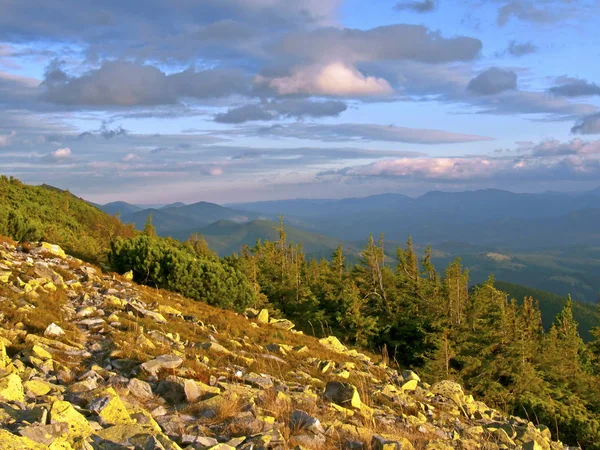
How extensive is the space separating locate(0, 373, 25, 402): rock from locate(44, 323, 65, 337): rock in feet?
12.8

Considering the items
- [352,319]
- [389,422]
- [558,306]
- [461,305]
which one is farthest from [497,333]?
[558,306]

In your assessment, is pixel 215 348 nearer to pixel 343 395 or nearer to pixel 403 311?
pixel 343 395

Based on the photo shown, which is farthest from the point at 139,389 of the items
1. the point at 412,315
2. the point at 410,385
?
the point at 412,315

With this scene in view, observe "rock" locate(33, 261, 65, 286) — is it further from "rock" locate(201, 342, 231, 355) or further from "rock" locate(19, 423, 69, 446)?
"rock" locate(19, 423, 69, 446)

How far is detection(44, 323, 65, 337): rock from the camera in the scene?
10.4m

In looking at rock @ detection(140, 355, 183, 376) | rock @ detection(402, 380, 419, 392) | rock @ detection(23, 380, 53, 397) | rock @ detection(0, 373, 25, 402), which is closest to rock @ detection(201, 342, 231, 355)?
rock @ detection(140, 355, 183, 376)

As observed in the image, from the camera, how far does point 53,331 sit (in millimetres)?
10477

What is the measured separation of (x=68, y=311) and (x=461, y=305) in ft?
122

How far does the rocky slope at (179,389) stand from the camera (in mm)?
6180

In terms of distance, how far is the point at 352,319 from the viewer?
3984 cm

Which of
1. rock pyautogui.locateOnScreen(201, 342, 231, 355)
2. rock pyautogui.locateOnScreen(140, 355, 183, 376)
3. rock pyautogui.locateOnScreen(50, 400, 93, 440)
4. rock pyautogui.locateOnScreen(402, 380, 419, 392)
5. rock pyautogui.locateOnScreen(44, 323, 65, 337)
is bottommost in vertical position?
rock pyautogui.locateOnScreen(402, 380, 419, 392)

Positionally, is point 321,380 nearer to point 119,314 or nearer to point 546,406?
point 119,314

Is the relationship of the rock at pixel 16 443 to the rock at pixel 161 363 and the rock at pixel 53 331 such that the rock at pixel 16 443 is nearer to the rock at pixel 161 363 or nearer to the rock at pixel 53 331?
the rock at pixel 161 363

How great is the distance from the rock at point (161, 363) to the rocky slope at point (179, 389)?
0.09 ft
